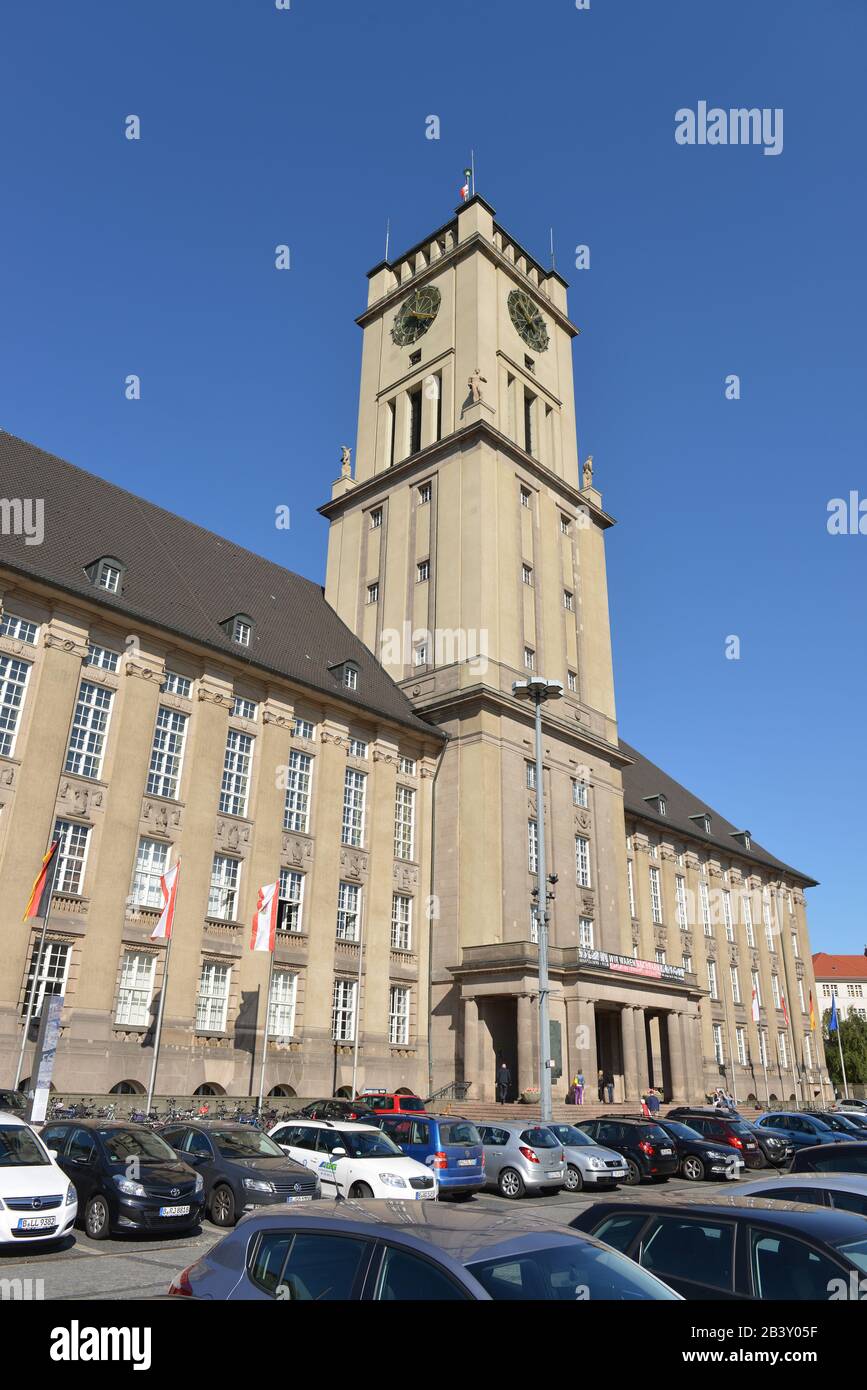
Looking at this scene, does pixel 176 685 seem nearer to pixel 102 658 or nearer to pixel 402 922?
pixel 102 658

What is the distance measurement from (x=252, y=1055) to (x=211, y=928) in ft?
15.3

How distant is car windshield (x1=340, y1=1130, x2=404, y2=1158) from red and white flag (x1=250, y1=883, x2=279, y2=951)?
13.9 meters

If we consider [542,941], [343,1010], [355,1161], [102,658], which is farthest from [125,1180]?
[343,1010]

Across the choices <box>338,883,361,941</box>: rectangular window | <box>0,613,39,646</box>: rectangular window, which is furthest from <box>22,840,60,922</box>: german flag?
<box>338,883,361,941</box>: rectangular window

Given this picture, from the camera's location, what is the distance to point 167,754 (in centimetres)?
3381

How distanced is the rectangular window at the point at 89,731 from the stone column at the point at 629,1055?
81.8ft

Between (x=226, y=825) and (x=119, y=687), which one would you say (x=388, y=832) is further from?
(x=119, y=687)

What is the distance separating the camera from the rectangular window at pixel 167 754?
33.1 meters

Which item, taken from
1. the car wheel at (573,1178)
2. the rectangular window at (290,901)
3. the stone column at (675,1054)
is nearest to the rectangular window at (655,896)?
the stone column at (675,1054)

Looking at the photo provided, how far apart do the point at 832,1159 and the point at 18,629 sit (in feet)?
89.3

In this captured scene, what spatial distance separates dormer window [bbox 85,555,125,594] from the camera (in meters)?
33.4

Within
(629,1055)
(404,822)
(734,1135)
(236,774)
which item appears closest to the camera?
(734,1135)
